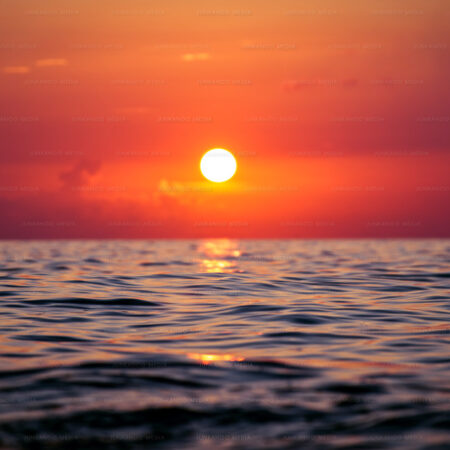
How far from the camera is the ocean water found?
6.47 m

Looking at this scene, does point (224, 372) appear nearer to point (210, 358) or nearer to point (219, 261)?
point (210, 358)

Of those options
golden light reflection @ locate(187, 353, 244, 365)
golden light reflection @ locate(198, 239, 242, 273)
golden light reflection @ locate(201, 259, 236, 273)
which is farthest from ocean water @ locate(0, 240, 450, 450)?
golden light reflection @ locate(198, 239, 242, 273)

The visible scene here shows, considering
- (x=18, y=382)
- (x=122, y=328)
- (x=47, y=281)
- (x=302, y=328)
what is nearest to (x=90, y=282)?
(x=47, y=281)

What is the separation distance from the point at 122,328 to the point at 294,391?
18.2 feet

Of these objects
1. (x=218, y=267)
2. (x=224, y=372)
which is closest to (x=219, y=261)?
(x=218, y=267)

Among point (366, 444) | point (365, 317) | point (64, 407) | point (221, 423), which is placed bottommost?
point (366, 444)

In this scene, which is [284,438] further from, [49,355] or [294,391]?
[49,355]

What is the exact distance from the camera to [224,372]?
8.83m

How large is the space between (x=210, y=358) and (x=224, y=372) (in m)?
0.85

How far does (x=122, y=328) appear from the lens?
12641 millimetres

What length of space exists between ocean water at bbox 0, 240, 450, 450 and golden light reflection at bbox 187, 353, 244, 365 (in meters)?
0.04

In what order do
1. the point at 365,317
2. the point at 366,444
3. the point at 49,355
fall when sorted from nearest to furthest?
the point at 366,444, the point at 49,355, the point at 365,317

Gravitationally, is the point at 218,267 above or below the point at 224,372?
above

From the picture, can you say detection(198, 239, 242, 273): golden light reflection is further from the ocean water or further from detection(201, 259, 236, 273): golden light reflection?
the ocean water
